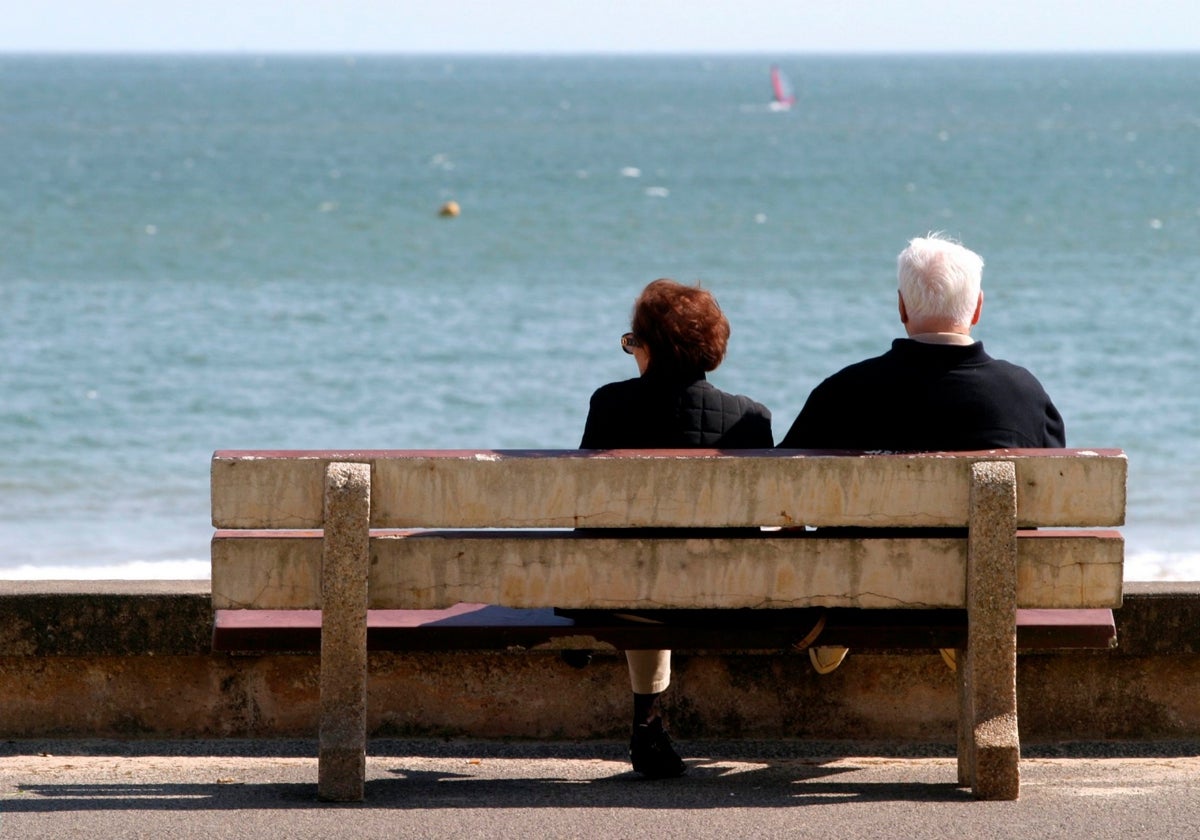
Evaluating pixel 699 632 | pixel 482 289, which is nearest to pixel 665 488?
pixel 699 632

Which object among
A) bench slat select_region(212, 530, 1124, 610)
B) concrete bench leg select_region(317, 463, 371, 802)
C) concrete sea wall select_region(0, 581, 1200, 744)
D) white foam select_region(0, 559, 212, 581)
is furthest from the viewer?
white foam select_region(0, 559, 212, 581)

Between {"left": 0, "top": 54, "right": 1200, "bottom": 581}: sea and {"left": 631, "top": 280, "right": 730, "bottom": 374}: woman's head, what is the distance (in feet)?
21.8

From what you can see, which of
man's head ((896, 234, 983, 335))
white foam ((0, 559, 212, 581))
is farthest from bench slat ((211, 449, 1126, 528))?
white foam ((0, 559, 212, 581))

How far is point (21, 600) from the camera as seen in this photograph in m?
4.70

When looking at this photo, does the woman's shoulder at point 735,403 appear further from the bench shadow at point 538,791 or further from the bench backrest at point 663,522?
the bench shadow at point 538,791

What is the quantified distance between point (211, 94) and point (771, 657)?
149m

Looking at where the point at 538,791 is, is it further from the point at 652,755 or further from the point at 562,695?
the point at 562,695

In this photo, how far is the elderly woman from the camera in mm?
4305

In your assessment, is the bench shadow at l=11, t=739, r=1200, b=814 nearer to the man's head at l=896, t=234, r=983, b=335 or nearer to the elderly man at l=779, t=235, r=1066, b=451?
the elderly man at l=779, t=235, r=1066, b=451

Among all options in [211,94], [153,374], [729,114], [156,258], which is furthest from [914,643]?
[211,94]

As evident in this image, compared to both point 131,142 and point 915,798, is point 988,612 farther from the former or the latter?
point 131,142

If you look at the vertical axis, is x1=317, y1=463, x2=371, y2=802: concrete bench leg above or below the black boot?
above

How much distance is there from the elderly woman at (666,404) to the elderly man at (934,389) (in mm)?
227

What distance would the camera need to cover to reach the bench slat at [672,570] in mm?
3885
